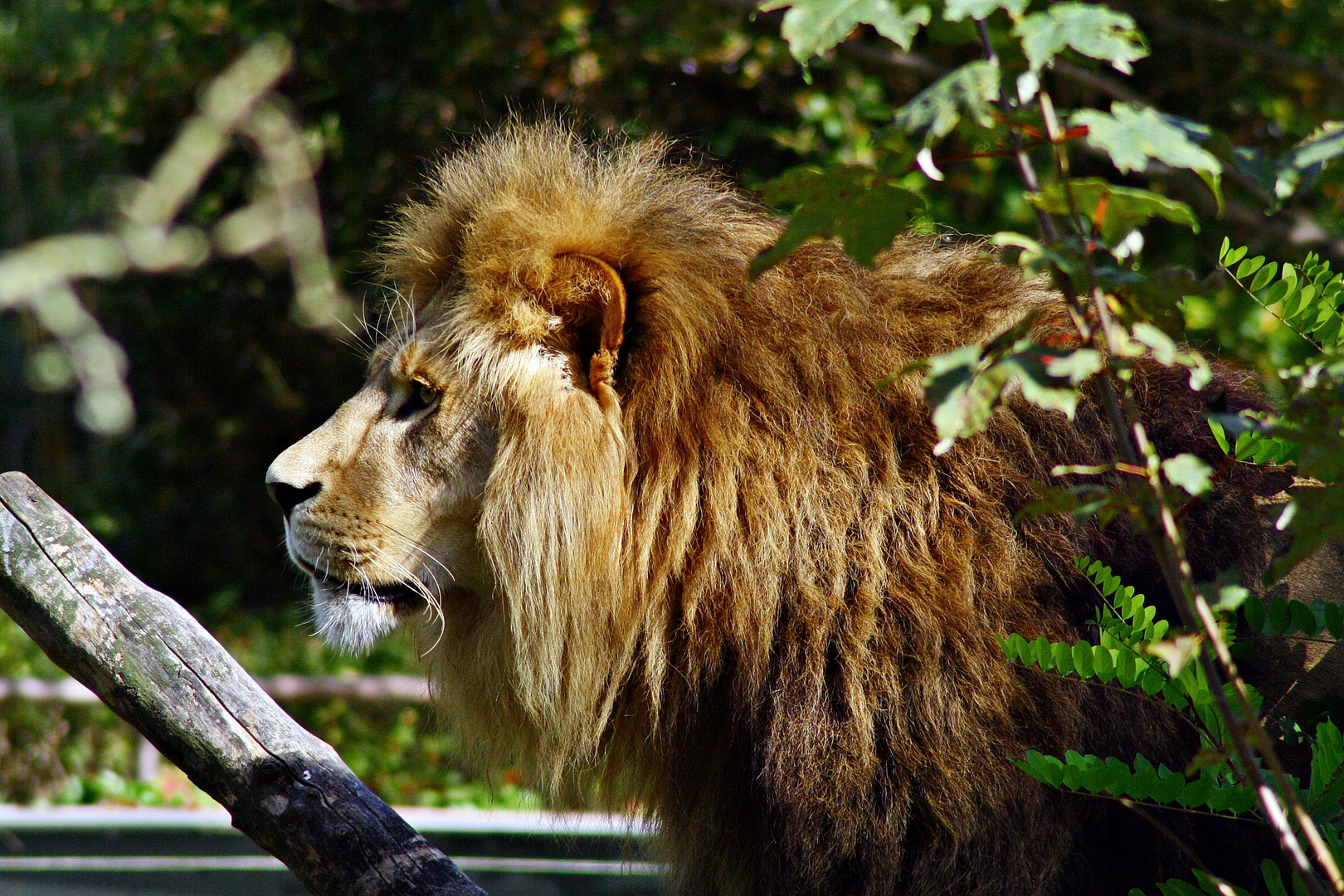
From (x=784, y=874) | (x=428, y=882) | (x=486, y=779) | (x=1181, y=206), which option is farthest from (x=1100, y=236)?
(x=486, y=779)

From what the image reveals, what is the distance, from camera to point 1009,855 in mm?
1953

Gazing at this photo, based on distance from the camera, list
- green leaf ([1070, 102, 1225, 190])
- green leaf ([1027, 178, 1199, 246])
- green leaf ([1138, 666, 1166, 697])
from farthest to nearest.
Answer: green leaf ([1138, 666, 1166, 697]) < green leaf ([1027, 178, 1199, 246]) < green leaf ([1070, 102, 1225, 190])

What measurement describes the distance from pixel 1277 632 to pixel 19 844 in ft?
13.6

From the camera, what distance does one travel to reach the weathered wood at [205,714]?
80.8 inches

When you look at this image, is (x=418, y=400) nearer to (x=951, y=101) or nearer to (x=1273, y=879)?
(x=951, y=101)

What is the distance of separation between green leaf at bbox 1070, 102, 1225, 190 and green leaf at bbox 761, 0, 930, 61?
179 mm

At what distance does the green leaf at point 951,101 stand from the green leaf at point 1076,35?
4cm

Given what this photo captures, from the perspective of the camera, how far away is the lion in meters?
2.01

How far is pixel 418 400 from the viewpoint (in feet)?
7.69

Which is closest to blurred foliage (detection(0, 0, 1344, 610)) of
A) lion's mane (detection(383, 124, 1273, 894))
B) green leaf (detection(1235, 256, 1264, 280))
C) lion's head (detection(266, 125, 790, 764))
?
lion's head (detection(266, 125, 790, 764))

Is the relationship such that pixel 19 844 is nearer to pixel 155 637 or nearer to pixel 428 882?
pixel 155 637

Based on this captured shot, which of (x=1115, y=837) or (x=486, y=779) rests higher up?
(x=1115, y=837)

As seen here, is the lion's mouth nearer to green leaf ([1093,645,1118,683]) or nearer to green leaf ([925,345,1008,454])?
green leaf ([1093,645,1118,683])

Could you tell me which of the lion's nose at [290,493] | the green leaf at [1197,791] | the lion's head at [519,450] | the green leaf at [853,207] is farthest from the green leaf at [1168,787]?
the lion's nose at [290,493]
